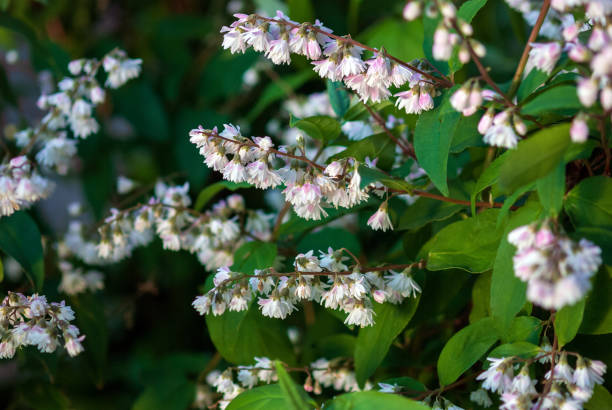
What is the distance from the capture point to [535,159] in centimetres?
55

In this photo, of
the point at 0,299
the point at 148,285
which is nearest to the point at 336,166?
the point at 0,299

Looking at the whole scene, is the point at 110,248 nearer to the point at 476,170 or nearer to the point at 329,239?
the point at 329,239

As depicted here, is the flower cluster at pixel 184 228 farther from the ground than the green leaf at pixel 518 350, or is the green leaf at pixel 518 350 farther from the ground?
the green leaf at pixel 518 350

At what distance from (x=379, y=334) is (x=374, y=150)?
26 cm

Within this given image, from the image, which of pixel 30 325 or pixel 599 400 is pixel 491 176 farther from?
pixel 30 325

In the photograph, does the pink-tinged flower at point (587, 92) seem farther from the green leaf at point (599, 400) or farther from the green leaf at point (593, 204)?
the green leaf at point (599, 400)

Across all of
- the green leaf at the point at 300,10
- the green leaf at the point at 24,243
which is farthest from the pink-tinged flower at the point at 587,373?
the green leaf at the point at 300,10

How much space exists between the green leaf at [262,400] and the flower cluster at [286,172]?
0.74ft

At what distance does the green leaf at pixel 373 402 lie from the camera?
2.00 feet

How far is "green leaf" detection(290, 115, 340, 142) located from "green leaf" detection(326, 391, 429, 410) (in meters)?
0.37

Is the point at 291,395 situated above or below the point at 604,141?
below

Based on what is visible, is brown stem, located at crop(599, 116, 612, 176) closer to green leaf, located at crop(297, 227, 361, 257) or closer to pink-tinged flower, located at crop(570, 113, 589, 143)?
pink-tinged flower, located at crop(570, 113, 589, 143)

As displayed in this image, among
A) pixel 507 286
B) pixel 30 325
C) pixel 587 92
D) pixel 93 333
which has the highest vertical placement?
pixel 587 92

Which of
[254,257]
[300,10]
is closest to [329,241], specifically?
[254,257]
